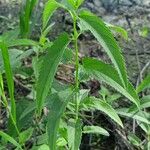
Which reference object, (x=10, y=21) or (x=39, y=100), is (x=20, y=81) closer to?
(x=10, y=21)

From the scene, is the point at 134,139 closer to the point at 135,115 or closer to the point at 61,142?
the point at 135,115

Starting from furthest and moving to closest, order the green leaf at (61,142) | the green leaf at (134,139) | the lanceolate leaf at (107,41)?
the green leaf at (134,139)
the green leaf at (61,142)
the lanceolate leaf at (107,41)

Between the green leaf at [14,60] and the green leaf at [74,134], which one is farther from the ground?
the green leaf at [14,60]

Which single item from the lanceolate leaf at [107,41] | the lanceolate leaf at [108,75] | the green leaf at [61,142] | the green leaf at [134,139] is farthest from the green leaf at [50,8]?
the green leaf at [134,139]

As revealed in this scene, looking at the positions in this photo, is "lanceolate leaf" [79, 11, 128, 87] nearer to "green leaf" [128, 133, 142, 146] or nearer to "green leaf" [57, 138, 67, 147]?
"green leaf" [57, 138, 67, 147]

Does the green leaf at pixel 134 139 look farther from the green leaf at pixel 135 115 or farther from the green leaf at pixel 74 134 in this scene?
Result: the green leaf at pixel 74 134

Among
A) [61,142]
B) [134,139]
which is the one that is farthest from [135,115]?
[61,142]

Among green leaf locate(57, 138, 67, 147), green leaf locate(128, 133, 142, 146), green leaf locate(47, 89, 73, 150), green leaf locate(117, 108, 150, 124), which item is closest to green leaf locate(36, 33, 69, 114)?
green leaf locate(47, 89, 73, 150)
